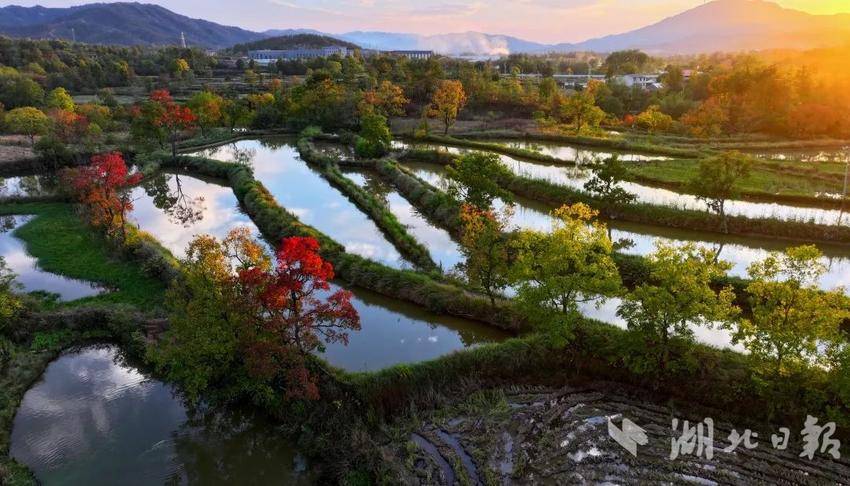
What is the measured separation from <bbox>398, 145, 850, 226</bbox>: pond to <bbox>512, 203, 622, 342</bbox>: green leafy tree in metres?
16.5

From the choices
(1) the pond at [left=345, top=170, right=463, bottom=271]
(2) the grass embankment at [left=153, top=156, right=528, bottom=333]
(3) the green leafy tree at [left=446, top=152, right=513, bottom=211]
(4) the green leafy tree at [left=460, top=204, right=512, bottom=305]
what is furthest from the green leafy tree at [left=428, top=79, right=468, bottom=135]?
(4) the green leafy tree at [left=460, top=204, right=512, bottom=305]

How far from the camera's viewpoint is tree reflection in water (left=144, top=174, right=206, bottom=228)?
110ft

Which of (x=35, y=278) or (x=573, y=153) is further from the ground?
(x=573, y=153)

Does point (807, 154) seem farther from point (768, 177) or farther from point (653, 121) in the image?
point (653, 121)

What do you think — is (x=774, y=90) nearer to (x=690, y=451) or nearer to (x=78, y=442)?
(x=690, y=451)

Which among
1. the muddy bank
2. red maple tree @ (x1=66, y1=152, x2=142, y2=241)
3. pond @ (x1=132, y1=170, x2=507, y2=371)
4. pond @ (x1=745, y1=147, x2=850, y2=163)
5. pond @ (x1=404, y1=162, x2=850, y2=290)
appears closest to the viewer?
the muddy bank

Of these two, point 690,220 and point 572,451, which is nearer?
point 572,451

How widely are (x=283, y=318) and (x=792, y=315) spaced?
45.8ft

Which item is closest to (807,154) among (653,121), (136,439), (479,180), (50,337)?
(653,121)

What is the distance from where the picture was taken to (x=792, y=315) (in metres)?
13.6

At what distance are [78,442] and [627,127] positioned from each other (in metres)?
60.0

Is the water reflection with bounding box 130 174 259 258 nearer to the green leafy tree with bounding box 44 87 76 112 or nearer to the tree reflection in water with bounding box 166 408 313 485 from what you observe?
the tree reflection in water with bounding box 166 408 313 485

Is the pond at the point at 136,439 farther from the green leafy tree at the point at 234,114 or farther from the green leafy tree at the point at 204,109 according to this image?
the green leafy tree at the point at 234,114

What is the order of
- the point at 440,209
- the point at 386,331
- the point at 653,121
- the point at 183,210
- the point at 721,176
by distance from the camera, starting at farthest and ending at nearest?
1. the point at 653,121
2. the point at 183,210
3. the point at 440,209
4. the point at 721,176
5. the point at 386,331
